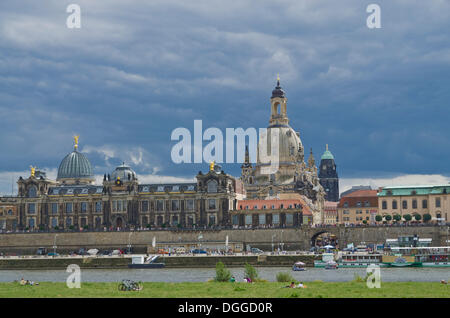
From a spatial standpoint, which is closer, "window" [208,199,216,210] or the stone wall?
the stone wall

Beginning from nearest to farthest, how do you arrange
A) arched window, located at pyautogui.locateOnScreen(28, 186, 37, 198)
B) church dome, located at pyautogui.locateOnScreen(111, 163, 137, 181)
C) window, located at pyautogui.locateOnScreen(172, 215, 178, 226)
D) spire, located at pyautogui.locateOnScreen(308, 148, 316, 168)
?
window, located at pyautogui.locateOnScreen(172, 215, 178, 226) → church dome, located at pyautogui.locateOnScreen(111, 163, 137, 181) → arched window, located at pyautogui.locateOnScreen(28, 186, 37, 198) → spire, located at pyautogui.locateOnScreen(308, 148, 316, 168)

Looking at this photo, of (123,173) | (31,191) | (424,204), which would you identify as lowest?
(424,204)

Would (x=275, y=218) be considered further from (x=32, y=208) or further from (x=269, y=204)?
(x=32, y=208)

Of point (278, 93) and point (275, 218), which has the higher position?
point (278, 93)

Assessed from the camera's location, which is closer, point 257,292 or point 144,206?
point 257,292

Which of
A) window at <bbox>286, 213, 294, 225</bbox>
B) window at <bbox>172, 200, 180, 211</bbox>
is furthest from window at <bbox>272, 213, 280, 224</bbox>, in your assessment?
window at <bbox>172, 200, 180, 211</bbox>

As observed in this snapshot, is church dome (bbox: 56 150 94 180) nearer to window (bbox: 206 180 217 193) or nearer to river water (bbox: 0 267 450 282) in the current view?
window (bbox: 206 180 217 193)

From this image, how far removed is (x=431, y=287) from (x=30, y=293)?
24.3 m

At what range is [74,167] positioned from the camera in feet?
578

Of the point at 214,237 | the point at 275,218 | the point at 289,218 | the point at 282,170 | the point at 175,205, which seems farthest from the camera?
the point at 282,170

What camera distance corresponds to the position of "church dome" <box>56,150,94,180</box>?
175625mm

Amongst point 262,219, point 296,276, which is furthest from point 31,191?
point 296,276

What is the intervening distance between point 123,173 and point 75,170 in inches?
1243
